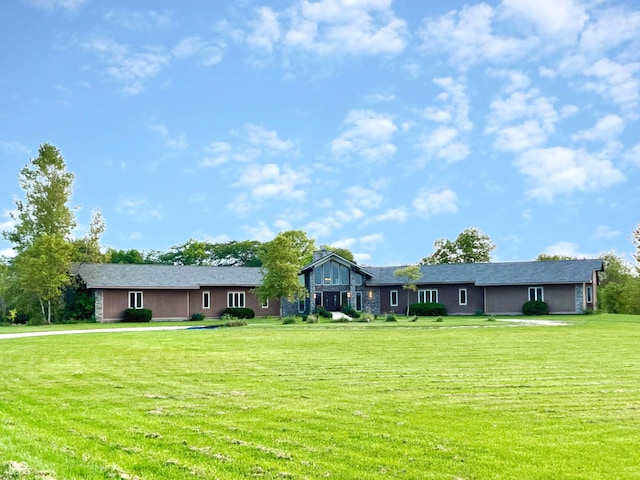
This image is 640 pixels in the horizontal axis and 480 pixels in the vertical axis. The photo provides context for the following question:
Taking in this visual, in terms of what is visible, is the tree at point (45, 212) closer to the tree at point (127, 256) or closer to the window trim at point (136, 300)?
→ the window trim at point (136, 300)

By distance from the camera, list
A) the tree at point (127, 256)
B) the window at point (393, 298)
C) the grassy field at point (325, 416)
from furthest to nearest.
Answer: the tree at point (127, 256), the window at point (393, 298), the grassy field at point (325, 416)

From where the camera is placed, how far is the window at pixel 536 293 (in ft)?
156

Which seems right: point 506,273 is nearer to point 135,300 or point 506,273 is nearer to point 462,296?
point 462,296

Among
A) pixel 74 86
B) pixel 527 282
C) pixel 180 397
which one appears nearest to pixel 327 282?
pixel 527 282

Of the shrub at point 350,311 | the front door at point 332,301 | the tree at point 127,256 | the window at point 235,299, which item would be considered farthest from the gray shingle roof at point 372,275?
the tree at point 127,256

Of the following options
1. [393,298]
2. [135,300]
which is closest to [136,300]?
[135,300]

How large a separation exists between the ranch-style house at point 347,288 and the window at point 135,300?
7 centimetres

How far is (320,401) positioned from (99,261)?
42.2 meters

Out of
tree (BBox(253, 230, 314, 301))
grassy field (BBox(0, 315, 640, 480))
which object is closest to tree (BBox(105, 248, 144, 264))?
tree (BBox(253, 230, 314, 301))

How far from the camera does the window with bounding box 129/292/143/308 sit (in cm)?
4503

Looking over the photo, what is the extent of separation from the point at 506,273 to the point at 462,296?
375 centimetres

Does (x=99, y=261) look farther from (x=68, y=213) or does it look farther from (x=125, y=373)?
(x=125, y=373)

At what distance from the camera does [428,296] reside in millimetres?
51938

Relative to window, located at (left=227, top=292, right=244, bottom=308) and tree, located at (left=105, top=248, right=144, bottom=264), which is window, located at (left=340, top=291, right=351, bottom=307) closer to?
window, located at (left=227, top=292, right=244, bottom=308)
